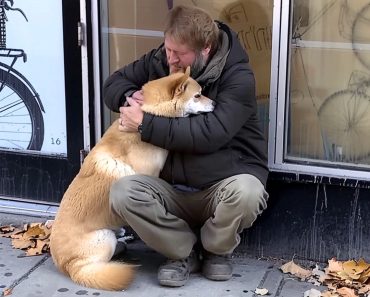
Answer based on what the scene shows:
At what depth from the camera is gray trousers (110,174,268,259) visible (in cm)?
365

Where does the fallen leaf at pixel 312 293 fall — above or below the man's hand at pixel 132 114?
below

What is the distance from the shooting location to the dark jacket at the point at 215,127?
362cm

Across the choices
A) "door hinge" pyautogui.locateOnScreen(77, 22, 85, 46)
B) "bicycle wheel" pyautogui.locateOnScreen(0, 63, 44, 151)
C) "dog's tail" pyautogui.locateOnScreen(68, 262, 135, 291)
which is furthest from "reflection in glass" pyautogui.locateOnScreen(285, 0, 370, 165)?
"bicycle wheel" pyautogui.locateOnScreen(0, 63, 44, 151)

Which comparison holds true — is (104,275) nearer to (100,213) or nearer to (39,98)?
(100,213)

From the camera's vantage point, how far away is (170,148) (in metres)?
3.66

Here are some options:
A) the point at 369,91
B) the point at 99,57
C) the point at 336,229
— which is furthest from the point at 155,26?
the point at 336,229

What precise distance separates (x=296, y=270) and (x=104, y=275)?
1.02m

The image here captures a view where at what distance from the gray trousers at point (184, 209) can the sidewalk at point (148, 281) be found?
0.59 feet

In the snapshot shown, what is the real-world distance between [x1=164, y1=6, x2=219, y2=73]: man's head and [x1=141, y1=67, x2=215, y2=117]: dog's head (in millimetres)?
98

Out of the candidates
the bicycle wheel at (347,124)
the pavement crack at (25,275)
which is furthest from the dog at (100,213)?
the bicycle wheel at (347,124)

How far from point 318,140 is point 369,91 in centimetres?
38

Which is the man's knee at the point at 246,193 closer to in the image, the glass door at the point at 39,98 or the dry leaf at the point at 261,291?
the dry leaf at the point at 261,291

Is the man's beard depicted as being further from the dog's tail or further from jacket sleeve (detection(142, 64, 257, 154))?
the dog's tail

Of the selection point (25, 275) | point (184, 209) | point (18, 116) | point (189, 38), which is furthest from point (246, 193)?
point (18, 116)
